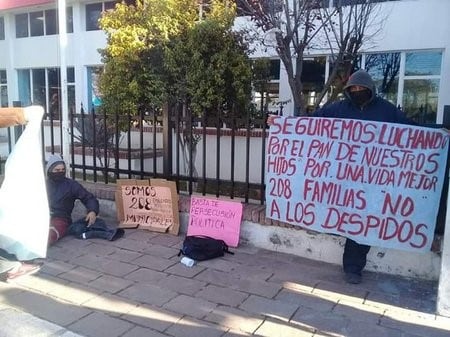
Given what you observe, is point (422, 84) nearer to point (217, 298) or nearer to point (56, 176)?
point (56, 176)

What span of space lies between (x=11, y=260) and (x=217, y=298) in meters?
1.79

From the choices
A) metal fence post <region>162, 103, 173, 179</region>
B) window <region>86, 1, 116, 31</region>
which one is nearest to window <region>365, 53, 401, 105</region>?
metal fence post <region>162, 103, 173, 179</region>

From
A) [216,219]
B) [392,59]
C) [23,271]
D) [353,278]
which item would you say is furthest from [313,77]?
[23,271]

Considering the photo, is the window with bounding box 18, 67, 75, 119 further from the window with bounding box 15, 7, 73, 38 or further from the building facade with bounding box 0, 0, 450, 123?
the window with bounding box 15, 7, 73, 38

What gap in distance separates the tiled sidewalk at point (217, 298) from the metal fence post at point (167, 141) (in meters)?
1.13

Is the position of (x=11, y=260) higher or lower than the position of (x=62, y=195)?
lower

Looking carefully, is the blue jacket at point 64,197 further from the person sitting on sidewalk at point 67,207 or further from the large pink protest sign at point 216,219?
the large pink protest sign at point 216,219

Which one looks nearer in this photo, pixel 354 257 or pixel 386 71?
pixel 354 257

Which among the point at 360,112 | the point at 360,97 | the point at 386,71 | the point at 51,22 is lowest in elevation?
the point at 360,112

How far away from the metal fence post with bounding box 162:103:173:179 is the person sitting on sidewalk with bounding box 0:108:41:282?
165 centimetres

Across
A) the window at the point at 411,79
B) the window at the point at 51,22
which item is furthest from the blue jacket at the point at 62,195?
the window at the point at 51,22

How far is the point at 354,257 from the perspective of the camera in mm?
3768

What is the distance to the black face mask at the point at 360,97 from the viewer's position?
376 cm

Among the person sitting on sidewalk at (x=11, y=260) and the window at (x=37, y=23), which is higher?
the window at (x=37, y=23)
